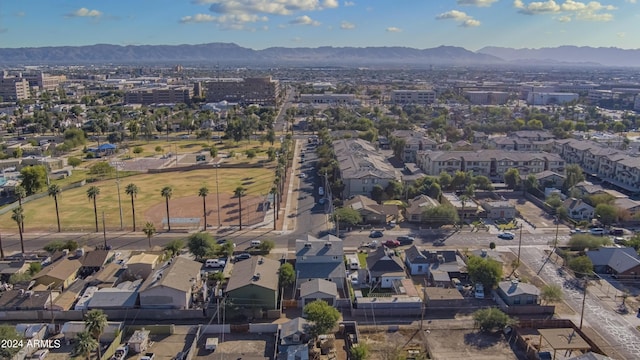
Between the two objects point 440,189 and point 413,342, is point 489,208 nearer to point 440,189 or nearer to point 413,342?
point 440,189

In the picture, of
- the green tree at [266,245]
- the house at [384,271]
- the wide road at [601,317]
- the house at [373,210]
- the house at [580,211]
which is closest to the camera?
the wide road at [601,317]

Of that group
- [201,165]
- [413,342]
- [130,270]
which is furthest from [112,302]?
[201,165]

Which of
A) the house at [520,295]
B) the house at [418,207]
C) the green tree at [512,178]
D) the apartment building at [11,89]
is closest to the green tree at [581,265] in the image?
the house at [520,295]

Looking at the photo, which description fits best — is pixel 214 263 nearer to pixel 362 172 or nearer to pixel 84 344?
pixel 84 344

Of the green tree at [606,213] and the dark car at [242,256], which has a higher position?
the green tree at [606,213]

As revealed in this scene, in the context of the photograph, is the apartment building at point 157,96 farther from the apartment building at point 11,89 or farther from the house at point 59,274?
the house at point 59,274

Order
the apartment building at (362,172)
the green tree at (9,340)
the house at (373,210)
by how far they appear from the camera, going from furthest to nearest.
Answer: the apartment building at (362,172) → the house at (373,210) → the green tree at (9,340)

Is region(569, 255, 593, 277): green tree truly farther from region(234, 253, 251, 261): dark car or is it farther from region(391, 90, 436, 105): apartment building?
region(391, 90, 436, 105): apartment building
